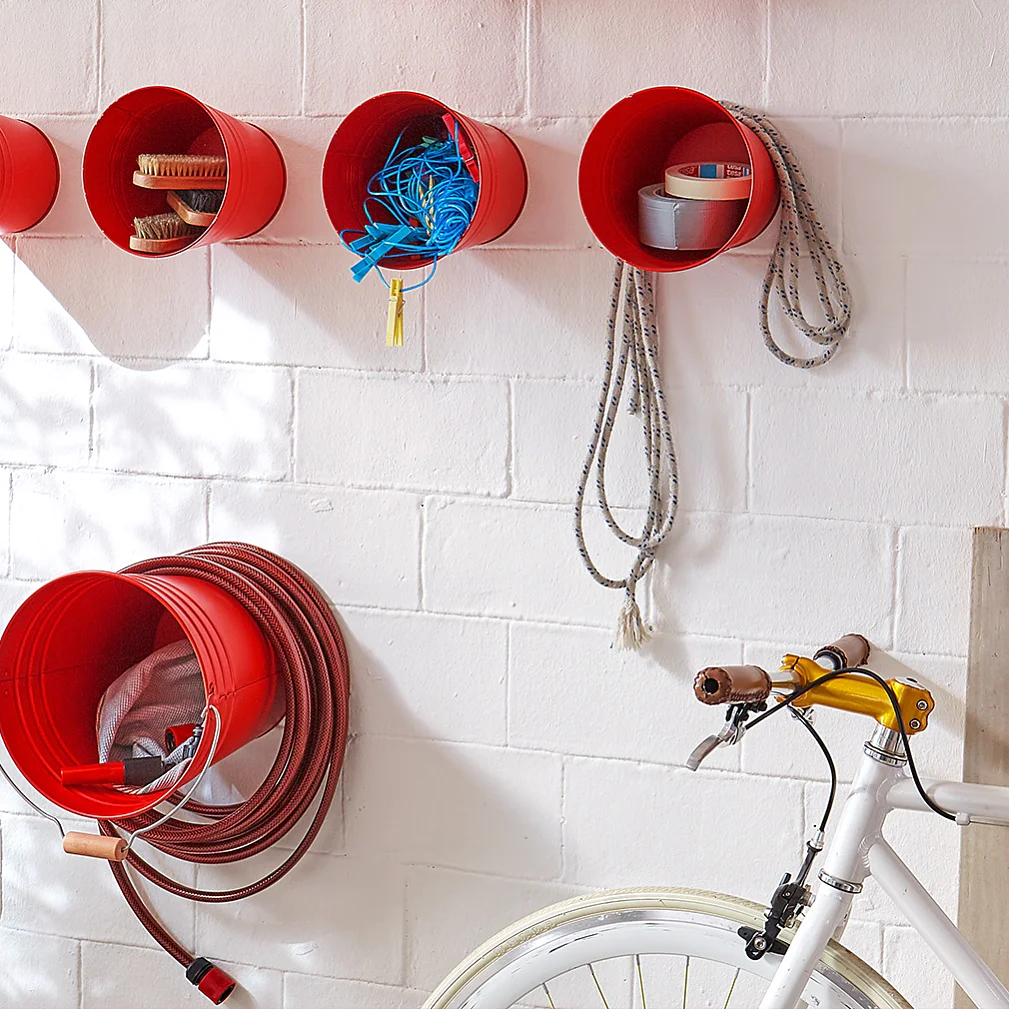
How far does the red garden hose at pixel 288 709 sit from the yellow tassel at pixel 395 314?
1.32 ft

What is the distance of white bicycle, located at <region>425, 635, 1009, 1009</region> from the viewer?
A: 1.28 meters

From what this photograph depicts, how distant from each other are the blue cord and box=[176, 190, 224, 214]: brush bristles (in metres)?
0.21

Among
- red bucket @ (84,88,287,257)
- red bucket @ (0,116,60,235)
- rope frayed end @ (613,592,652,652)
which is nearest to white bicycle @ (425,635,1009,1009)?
rope frayed end @ (613,592,652,652)

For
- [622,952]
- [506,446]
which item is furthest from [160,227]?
[622,952]

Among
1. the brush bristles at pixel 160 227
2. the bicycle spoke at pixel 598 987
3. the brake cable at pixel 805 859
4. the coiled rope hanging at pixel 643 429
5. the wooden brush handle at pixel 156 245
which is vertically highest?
the brush bristles at pixel 160 227

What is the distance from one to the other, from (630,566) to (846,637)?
0.31 m

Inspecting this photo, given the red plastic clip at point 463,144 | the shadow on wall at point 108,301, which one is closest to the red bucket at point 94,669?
the shadow on wall at point 108,301

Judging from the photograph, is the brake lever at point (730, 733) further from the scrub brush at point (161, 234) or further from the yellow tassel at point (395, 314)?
the scrub brush at point (161, 234)

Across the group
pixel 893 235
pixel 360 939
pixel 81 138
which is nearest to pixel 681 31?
pixel 893 235

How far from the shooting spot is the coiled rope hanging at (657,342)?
5.08ft

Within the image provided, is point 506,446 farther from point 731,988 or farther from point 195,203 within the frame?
point 731,988

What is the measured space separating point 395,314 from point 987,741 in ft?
3.08

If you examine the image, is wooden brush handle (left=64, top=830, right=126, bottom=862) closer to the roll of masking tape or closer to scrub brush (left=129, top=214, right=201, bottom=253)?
scrub brush (left=129, top=214, right=201, bottom=253)

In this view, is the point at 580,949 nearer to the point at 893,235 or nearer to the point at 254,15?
the point at 893,235
